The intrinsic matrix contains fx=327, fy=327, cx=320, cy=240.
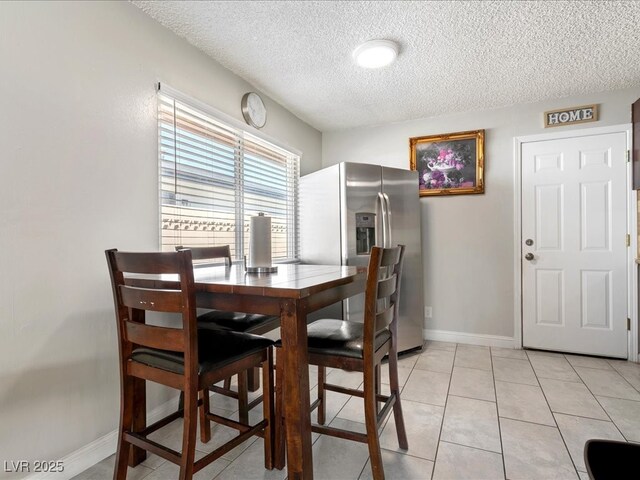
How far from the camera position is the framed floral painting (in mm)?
3301


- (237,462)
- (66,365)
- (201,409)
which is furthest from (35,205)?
(237,462)

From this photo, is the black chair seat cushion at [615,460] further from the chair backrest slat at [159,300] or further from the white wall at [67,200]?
the white wall at [67,200]

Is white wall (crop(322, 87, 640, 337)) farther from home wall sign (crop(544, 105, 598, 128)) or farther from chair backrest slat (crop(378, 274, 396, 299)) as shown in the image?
chair backrest slat (crop(378, 274, 396, 299))

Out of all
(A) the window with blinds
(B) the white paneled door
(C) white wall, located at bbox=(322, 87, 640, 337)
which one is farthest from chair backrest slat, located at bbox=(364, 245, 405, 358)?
(B) the white paneled door

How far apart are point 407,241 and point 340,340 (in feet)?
6.10

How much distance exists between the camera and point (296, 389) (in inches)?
46.4

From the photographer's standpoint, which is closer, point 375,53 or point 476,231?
point 375,53

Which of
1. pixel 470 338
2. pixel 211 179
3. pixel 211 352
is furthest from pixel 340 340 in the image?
pixel 470 338

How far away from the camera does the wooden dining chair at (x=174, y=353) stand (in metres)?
1.13

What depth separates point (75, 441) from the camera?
1491 millimetres

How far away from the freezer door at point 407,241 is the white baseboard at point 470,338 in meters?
0.47

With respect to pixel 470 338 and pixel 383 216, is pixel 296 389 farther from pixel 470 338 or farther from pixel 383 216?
pixel 470 338

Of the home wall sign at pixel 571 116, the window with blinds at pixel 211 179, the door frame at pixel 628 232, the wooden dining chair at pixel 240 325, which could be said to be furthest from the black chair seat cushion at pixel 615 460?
the home wall sign at pixel 571 116

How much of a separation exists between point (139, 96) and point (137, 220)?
0.69 m
